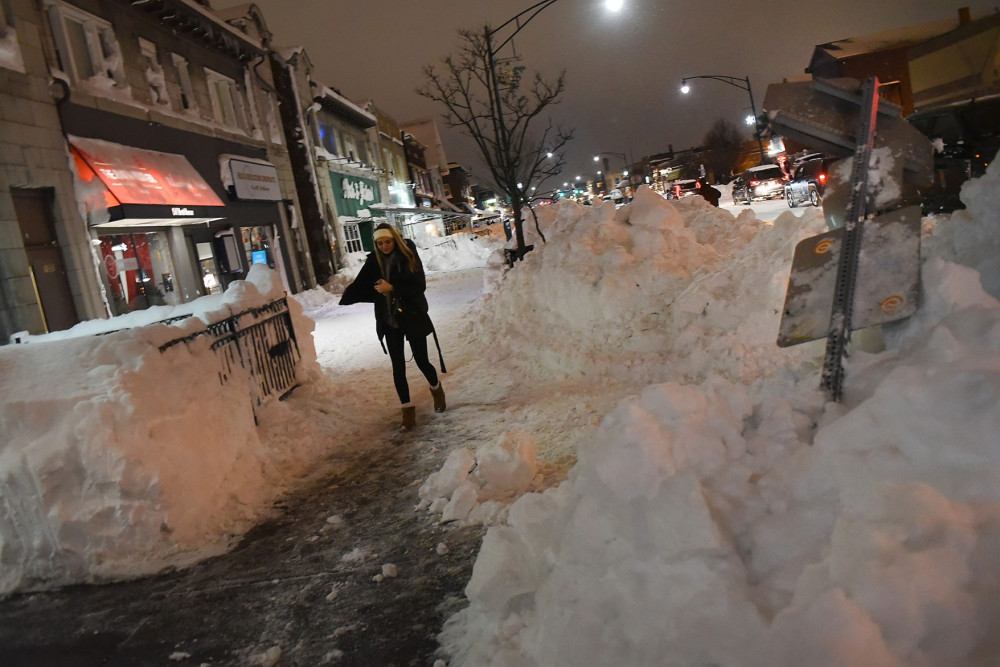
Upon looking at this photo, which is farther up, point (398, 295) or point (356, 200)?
point (356, 200)

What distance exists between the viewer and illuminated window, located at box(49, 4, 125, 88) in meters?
12.7

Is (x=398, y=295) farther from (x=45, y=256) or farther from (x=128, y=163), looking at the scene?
(x=128, y=163)

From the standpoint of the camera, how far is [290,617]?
3174mm

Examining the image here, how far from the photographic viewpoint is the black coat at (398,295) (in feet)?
20.1

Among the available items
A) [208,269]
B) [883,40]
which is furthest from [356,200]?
[883,40]

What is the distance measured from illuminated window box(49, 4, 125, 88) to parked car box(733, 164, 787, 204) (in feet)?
80.8

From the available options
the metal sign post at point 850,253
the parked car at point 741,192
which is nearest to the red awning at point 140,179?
the metal sign post at point 850,253

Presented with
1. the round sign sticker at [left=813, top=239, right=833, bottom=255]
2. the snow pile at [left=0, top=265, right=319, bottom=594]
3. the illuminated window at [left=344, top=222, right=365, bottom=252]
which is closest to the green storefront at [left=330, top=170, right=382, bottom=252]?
the illuminated window at [left=344, top=222, right=365, bottom=252]

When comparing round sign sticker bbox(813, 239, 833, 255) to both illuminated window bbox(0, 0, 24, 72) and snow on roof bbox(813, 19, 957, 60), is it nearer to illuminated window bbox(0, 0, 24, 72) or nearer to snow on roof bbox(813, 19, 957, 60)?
illuminated window bbox(0, 0, 24, 72)

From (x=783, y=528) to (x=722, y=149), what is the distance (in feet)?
277

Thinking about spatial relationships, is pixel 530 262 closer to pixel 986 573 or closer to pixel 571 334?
pixel 571 334

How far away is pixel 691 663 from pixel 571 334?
238 inches

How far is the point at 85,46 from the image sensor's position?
13805 mm

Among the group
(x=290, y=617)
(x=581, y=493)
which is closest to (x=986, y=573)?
(x=581, y=493)
